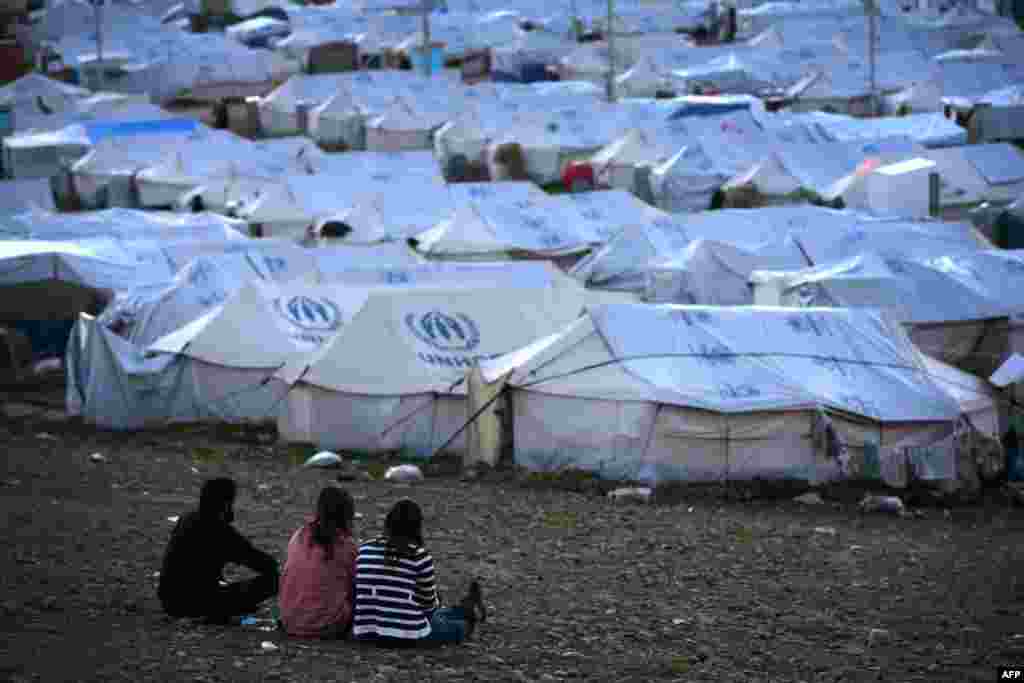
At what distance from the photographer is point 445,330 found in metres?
24.1

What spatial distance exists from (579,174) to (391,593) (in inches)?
1450

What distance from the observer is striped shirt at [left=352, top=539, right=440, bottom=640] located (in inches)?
472

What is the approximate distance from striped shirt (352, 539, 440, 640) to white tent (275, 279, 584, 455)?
10.6m

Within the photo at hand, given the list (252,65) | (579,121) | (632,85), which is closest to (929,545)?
(579,121)

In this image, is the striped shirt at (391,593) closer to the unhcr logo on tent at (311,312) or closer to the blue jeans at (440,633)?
the blue jeans at (440,633)

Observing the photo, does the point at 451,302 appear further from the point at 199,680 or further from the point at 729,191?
the point at 729,191

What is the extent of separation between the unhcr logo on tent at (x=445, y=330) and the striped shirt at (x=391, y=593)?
11750 millimetres

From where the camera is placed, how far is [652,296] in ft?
104

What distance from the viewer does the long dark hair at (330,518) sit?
12.1 meters

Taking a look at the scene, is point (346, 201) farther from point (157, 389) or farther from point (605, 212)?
point (157, 389)

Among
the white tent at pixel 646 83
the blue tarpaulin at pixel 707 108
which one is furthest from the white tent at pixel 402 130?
the white tent at pixel 646 83

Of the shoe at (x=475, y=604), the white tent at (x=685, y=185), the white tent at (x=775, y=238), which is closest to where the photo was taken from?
the shoe at (x=475, y=604)

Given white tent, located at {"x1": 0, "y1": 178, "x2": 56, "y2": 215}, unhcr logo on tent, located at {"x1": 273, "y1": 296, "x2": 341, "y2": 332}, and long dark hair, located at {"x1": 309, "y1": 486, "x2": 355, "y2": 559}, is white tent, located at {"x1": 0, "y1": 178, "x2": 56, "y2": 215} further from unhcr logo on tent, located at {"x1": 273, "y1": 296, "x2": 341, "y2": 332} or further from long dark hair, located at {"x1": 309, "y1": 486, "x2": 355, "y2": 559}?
long dark hair, located at {"x1": 309, "y1": 486, "x2": 355, "y2": 559}

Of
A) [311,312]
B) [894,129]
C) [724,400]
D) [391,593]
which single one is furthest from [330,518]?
[894,129]
